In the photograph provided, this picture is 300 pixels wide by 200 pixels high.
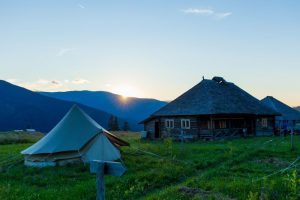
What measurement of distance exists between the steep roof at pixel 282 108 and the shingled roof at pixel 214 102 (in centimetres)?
712

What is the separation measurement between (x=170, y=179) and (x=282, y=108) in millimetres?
42194

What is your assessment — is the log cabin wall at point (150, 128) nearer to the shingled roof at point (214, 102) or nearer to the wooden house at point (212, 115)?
the wooden house at point (212, 115)

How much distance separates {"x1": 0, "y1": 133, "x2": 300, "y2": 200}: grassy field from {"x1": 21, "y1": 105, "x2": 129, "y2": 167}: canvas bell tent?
84 cm

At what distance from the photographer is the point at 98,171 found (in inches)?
324

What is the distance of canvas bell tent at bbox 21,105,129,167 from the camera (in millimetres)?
19656

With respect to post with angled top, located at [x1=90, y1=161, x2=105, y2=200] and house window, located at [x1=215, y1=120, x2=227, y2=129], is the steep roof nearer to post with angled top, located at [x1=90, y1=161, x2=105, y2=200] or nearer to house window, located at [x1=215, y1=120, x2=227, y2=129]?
house window, located at [x1=215, y1=120, x2=227, y2=129]

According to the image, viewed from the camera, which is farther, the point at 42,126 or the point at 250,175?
the point at 42,126

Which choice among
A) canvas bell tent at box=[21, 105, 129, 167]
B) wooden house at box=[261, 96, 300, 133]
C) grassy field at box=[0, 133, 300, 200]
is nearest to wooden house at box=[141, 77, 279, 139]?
wooden house at box=[261, 96, 300, 133]

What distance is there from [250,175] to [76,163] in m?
8.47

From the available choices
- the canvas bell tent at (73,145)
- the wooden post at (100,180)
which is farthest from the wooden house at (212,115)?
the wooden post at (100,180)

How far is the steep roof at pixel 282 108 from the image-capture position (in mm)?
53000

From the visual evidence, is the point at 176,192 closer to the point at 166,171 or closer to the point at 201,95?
the point at 166,171

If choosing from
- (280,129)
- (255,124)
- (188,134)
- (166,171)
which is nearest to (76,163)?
(166,171)

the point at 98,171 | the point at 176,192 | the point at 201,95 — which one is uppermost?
the point at 201,95
